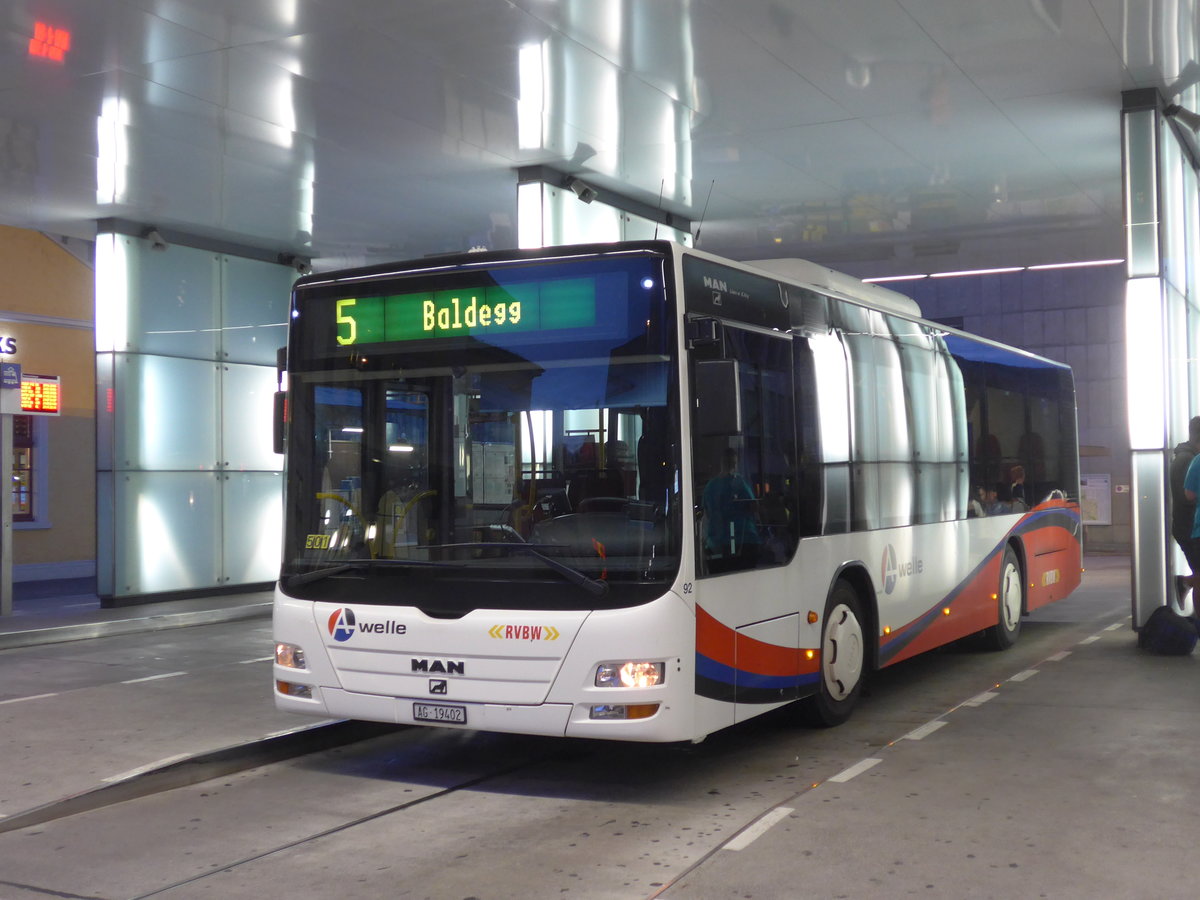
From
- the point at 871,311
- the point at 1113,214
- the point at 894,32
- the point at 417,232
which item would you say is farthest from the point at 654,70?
the point at 1113,214

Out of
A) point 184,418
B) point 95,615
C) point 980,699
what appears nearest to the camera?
point 980,699

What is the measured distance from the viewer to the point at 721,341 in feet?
22.5

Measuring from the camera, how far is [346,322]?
7637mm

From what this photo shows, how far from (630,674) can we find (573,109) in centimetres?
740

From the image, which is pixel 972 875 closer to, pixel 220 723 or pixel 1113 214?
pixel 220 723

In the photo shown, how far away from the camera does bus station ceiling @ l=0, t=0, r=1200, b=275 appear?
33.8 feet

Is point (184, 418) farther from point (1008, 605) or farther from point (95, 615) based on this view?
point (1008, 605)

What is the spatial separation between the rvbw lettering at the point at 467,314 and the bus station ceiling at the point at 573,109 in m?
3.60

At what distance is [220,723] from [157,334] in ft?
33.5

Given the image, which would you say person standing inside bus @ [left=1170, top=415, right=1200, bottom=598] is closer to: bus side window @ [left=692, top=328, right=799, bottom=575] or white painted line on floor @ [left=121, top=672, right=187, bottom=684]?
bus side window @ [left=692, top=328, right=799, bottom=575]

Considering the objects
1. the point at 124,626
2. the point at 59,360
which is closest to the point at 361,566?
the point at 124,626

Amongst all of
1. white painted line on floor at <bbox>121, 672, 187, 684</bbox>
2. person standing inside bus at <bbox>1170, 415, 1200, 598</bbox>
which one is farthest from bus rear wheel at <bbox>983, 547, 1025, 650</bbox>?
white painted line on floor at <bbox>121, 672, 187, 684</bbox>

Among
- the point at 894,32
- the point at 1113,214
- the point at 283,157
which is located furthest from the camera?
the point at 1113,214

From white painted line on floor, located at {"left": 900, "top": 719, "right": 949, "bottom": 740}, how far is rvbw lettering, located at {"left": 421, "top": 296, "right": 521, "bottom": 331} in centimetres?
375
